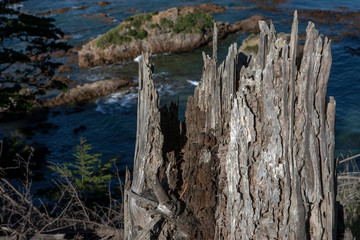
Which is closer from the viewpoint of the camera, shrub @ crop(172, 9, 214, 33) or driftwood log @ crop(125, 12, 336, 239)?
driftwood log @ crop(125, 12, 336, 239)

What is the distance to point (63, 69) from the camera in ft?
97.2

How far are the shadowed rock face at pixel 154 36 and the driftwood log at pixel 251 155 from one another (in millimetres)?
26863

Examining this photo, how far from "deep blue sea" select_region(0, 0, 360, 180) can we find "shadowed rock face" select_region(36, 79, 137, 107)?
2.07 ft

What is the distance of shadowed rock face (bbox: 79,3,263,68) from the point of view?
103 ft

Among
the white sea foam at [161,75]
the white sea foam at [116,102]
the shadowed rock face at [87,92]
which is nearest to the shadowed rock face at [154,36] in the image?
the white sea foam at [161,75]

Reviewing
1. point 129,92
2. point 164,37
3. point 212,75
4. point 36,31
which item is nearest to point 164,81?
point 129,92

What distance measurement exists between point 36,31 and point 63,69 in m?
15.5

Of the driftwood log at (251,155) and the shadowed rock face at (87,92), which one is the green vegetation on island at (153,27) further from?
the driftwood log at (251,155)

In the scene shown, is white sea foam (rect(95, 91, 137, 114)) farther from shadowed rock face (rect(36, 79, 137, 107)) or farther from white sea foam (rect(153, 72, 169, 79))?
white sea foam (rect(153, 72, 169, 79))

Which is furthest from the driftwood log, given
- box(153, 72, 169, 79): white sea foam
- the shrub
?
the shrub

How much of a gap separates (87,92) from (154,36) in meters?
9.81

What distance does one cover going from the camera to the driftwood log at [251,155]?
401cm

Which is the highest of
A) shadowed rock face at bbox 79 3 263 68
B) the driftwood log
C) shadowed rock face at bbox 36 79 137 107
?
the driftwood log

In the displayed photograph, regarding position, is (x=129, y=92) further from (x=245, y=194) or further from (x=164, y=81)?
(x=245, y=194)
